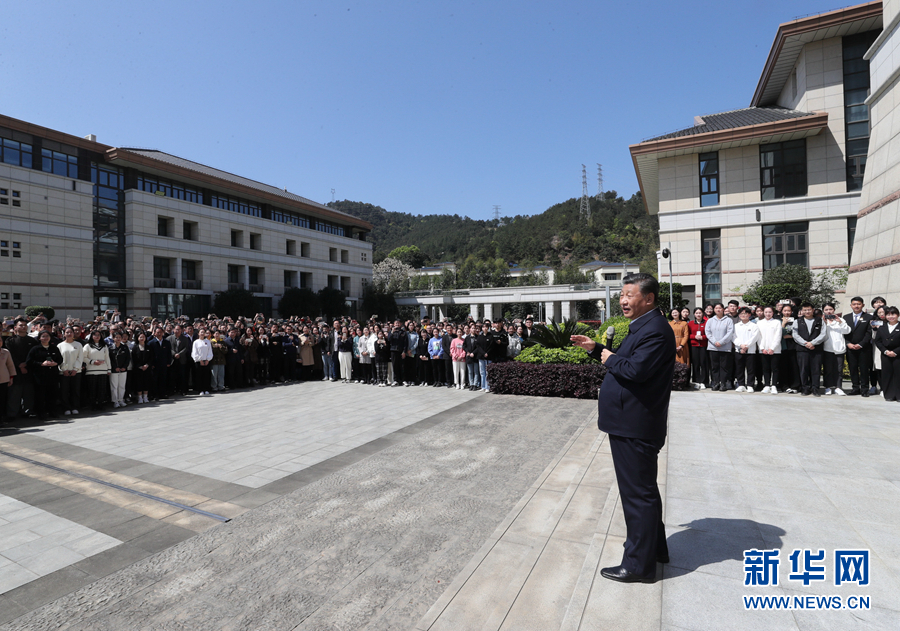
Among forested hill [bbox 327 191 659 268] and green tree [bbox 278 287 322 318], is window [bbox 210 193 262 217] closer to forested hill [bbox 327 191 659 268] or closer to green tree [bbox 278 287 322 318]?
green tree [bbox 278 287 322 318]

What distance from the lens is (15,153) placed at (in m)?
30.0

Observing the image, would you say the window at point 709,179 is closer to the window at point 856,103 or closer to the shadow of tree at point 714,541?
the window at point 856,103

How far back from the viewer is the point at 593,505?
460cm

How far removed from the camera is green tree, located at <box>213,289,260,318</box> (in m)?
38.7

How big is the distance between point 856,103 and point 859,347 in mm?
20954

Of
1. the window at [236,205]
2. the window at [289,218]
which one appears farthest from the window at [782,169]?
the window at [289,218]

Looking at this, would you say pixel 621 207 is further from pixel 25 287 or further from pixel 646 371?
pixel 646 371

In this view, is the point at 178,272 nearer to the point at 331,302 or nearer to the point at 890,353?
the point at 331,302

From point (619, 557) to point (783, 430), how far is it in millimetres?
Result: 5052

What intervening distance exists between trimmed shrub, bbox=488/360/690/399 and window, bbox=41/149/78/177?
1441 inches

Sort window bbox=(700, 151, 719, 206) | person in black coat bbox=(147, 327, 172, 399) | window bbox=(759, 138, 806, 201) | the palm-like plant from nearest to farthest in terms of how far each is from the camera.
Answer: person in black coat bbox=(147, 327, 172, 399), the palm-like plant, window bbox=(759, 138, 806, 201), window bbox=(700, 151, 719, 206)

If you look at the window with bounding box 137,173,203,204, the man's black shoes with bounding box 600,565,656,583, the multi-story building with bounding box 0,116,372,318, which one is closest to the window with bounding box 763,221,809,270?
the man's black shoes with bounding box 600,565,656,583

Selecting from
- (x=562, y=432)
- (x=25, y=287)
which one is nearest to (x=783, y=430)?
(x=562, y=432)

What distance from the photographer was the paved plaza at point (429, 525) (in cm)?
303
